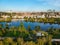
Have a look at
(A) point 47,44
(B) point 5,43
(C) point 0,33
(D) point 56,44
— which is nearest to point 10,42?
(B) point 5,43

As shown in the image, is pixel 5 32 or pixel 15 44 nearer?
pixel 15 44

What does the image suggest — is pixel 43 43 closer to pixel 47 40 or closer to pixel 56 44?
pixel 47 40

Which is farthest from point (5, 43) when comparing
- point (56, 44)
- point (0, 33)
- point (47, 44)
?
point (0, 33)

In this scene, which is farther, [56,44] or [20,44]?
[56,44]

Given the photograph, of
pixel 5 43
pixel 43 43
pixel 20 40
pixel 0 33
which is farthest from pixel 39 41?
pixel 0 33

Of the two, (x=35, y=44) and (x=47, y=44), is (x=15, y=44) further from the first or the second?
(x=47, y=44)

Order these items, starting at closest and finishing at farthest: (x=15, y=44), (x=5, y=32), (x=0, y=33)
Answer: (x=15, y=44)
(x=0, y=33)
(x=5, y=32)

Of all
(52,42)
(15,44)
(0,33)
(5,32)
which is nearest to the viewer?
(15,44)

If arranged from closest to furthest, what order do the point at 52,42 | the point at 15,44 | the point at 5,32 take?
the point at 15,44 → the point at 52,42 → the point at 5,32
